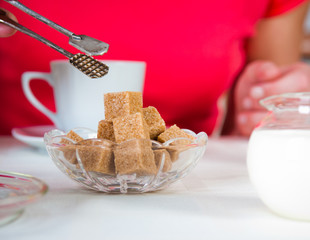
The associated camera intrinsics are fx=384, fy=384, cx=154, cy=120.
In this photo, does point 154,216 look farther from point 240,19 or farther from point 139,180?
point 240,19

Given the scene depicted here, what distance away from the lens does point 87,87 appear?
83cm

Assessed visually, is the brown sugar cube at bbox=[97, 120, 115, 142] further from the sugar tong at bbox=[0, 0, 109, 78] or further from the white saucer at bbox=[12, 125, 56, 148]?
the white saucer at bbox=[12, 125, 56, 148]

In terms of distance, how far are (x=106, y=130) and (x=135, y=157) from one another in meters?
0.10

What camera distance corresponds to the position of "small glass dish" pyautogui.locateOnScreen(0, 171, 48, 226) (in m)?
0.39

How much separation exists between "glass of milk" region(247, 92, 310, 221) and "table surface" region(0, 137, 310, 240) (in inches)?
1.0

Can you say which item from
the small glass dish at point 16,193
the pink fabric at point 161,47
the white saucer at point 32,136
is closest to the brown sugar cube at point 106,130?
the small glass dish at point 16,193

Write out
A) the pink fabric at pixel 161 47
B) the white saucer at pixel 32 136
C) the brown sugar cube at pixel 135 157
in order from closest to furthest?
the brown sugar cube at pixel 135 157
the white saucer at pixel 32 136
the pink fabric at pixel 161 47

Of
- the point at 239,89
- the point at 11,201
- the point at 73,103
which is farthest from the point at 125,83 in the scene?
the point at 239,89

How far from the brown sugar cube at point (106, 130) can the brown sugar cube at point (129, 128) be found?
0.02 meters

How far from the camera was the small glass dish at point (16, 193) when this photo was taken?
39 centimetres

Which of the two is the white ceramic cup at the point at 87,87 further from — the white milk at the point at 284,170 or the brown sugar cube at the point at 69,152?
the white milk at the point at 284,170

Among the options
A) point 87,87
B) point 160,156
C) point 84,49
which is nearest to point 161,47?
Answer: point 87,87

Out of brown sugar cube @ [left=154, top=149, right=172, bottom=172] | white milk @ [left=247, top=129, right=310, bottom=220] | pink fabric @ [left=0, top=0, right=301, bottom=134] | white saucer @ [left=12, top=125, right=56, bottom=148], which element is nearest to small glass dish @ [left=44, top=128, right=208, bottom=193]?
brown sugar cube @ [left=154, top=149, right=172, bottom=172]

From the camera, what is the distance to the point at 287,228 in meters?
0.42
